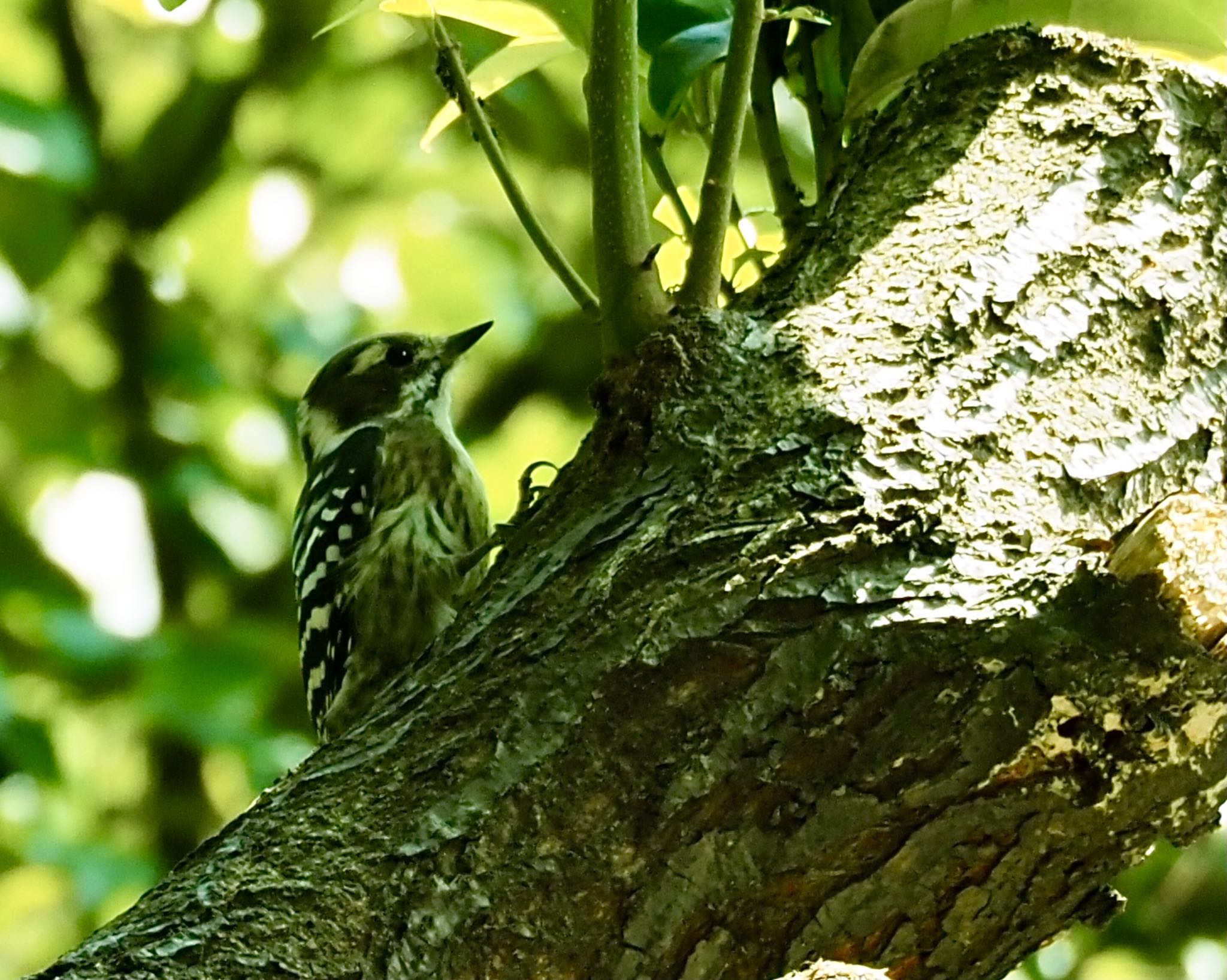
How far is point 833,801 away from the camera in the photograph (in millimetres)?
1314

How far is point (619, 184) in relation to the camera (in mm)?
1624

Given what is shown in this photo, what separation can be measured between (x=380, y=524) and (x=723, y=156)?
5.42 ft

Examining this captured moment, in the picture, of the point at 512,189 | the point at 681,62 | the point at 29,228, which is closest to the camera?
the point at 512,189

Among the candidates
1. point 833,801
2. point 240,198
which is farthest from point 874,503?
point 240,198

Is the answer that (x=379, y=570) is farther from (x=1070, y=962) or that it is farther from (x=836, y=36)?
(x=1070, y=962)

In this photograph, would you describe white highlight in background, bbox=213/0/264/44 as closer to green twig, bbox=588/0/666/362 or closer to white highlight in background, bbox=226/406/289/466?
white highlight in background, bbox=226/406/289/466

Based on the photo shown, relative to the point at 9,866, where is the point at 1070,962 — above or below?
below

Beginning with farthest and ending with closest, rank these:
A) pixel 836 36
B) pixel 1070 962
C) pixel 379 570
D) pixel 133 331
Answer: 1. pixel 133 331
2. pixel 1070 962
3. pixel 379 570
4. pixel 836 36

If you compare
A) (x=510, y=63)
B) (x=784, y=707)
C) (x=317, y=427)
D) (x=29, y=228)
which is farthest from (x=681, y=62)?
(x=29, y=228)

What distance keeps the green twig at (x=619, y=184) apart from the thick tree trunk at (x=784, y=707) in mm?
98

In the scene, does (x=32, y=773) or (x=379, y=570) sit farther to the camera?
(x=32, y=773)

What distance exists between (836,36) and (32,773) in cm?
272

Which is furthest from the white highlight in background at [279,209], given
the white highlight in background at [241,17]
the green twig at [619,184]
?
the green twig at [619,184]

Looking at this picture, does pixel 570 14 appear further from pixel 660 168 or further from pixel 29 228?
pixel 29 228
